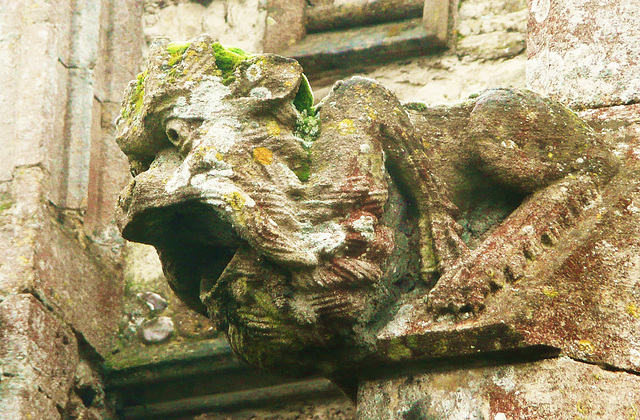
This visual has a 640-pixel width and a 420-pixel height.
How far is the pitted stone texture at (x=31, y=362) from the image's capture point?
3.94m

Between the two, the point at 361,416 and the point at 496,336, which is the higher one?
the point at 496,336

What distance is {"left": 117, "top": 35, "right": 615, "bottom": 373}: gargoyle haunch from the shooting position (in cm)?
265

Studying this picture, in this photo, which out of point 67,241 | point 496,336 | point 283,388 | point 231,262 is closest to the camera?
point 496,336

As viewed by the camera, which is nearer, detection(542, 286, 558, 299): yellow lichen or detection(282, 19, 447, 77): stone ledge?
detection(542, 286, 558, 299): yellow lichen

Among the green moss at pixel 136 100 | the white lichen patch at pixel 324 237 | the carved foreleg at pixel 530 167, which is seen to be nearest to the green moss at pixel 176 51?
the green moss at pixel 136 100

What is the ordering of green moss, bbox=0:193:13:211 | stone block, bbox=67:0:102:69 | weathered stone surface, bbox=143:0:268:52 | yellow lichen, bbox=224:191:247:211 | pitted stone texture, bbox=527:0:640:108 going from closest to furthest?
yellow lichen, bbox=224:191:247:211, pitted stone texture, bbox=527:0:640:108, green moss, bbox=0:193:13:211, stone block, bbox=67:0:102:69, weathered stone surface, bbox=143:0:268:52

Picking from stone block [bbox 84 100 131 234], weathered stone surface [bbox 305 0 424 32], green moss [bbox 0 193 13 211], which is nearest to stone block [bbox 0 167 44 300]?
green moss [bbox 0 193 13 211]

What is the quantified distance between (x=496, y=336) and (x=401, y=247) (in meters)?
0.47

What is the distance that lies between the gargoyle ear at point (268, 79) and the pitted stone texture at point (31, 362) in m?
1.78

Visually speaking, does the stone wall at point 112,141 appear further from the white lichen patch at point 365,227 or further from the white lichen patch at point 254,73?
the white lichen patch at point 254,73

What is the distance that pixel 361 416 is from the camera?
9.22 feet

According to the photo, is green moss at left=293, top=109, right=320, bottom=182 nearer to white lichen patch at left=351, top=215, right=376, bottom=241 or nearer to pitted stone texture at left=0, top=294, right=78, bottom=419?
white lichen patch at left=351, top=215, right=376, bottom=241

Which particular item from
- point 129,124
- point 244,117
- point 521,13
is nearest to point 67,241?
point 129,124

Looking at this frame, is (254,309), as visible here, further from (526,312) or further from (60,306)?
(60,306)
